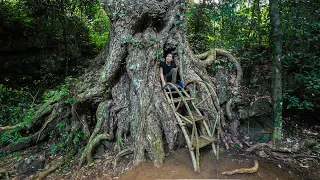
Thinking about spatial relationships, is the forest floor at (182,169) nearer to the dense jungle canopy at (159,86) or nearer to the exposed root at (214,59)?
the dense jungle canopy at (159,86)

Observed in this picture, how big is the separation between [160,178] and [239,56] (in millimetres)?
5316

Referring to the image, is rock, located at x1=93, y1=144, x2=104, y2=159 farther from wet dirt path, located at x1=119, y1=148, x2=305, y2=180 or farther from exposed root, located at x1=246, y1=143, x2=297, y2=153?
exposed root, located at x1=246, y1=143, x2=297, y2=153

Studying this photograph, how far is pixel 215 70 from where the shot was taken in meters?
6.22

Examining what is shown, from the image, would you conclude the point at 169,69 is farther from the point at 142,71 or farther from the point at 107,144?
the point at 107,144

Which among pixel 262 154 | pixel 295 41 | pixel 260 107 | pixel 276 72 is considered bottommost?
pixel 262 154

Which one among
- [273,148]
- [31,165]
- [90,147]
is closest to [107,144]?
[90,147]

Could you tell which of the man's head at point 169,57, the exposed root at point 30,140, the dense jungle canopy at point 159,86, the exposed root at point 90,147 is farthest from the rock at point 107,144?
the man's head at point 169,57

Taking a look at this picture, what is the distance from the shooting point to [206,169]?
3.58 meters

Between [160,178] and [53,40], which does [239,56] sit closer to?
[160,178]

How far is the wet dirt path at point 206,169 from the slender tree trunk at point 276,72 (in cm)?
103

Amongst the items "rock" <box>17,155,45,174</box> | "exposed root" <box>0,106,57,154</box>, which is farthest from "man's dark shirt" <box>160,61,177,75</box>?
"rock" <box>17,155,45,174</box>

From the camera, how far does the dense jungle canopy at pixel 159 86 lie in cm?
441

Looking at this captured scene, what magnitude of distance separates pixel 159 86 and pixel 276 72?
3004 millimetres

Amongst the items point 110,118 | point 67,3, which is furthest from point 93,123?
point 67,3
